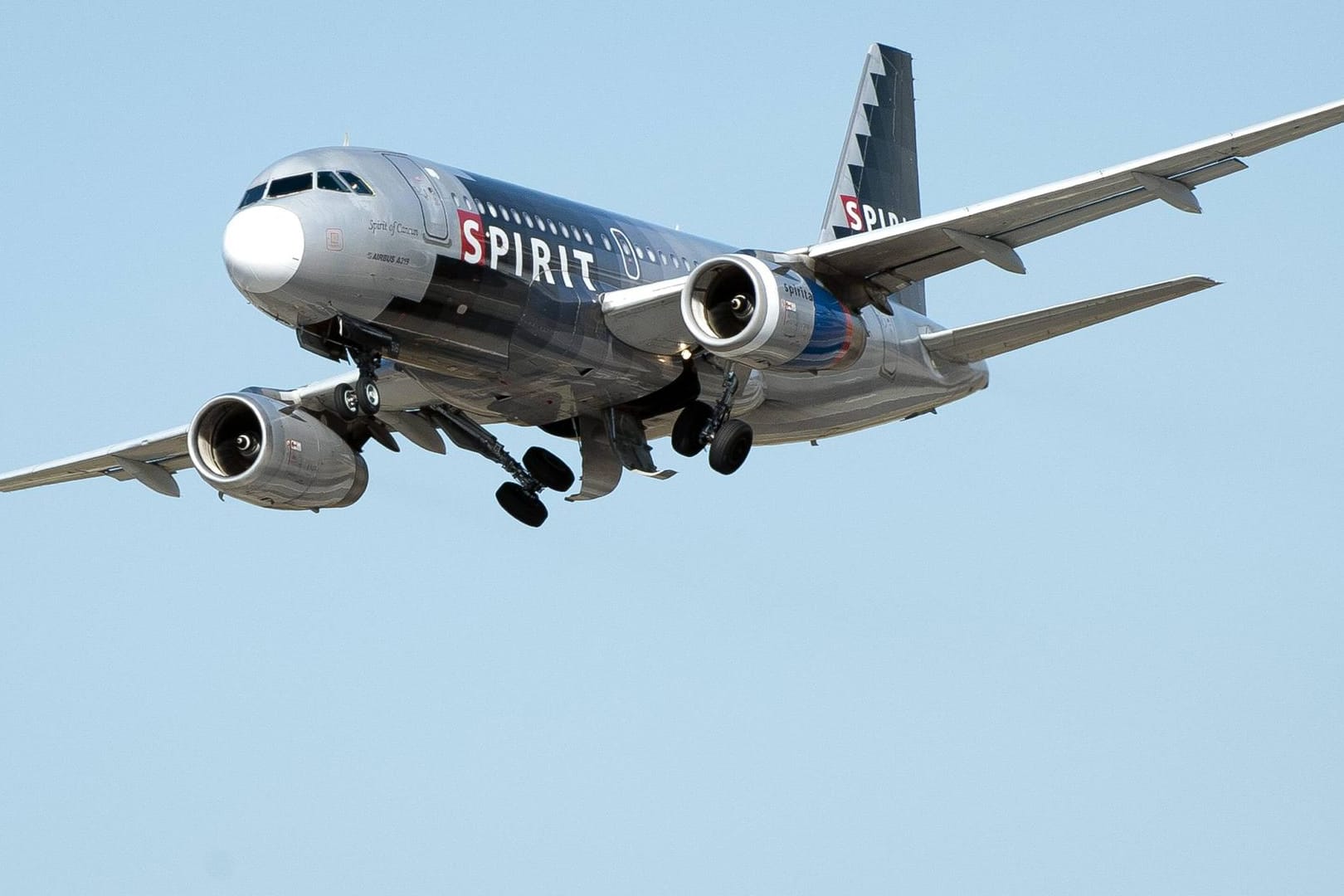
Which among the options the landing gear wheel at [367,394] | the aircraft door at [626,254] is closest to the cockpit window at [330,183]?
the landing gear wheel at [367,394]

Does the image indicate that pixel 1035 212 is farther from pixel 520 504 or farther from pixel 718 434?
pixel 520 504

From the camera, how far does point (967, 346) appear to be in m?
39.1

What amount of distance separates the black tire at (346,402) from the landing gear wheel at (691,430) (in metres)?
5.52

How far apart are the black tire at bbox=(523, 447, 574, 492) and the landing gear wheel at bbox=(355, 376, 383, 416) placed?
4.89 meters

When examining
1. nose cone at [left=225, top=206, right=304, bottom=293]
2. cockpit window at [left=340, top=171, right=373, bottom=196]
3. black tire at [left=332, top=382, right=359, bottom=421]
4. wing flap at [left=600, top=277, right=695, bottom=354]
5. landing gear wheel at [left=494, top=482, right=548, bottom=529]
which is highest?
cockpit window at [left=340, top=171, right=373, bottom=196]

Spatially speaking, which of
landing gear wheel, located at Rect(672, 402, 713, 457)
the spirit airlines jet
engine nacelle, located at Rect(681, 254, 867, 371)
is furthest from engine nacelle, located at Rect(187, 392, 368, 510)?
engine nacelle, located at Rect(681, 254, 867, 371)

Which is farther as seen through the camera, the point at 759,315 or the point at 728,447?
the point at 728,447

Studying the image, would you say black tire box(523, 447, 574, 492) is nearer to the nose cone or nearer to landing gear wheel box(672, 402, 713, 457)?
landing gear wheel box(672, 402, 713, 457)

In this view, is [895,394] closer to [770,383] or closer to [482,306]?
[770,383]

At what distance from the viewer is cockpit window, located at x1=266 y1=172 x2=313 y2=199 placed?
101ft

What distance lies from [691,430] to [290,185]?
26.6ft

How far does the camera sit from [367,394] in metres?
32.4

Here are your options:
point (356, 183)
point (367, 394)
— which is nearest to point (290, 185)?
point (356, 183)

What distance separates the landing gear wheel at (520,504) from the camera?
37.0m
